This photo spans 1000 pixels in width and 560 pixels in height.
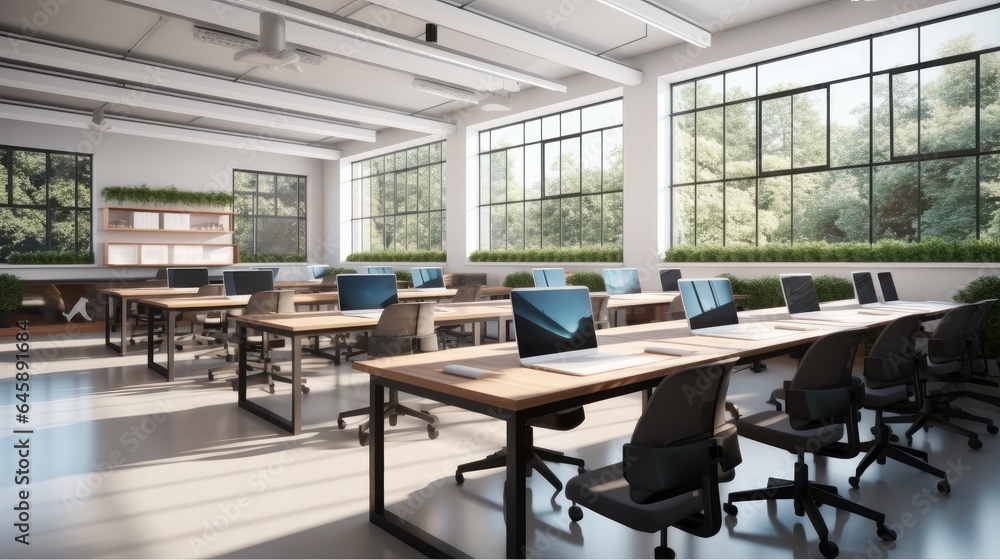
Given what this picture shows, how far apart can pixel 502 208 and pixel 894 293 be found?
761cm

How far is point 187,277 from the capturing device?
8.77 m

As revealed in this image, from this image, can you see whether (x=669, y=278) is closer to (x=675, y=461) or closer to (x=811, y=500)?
(x=811, y=500)

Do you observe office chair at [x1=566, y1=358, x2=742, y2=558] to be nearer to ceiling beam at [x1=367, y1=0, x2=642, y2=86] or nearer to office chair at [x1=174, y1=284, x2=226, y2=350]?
ceiling beam at [x1=367, y1=0, x2=642, y2=86]

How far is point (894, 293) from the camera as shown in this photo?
6406 mm

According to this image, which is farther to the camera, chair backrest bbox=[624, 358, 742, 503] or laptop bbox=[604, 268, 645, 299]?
laptop bbox=[604, 268, 645, 299]

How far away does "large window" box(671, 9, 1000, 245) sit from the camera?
23.1ft

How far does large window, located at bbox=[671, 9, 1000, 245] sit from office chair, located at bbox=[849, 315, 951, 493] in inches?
180

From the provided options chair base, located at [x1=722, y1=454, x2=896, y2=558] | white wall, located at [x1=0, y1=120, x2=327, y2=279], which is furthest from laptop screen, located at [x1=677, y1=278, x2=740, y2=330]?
white wall, located at [x1=0, y1=120, x2=327, y2=279]

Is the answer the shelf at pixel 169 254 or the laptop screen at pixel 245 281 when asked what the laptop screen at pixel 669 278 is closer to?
the laptop screen at pixel 245 281

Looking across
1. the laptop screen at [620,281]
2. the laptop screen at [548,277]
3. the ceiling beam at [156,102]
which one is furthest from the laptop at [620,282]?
the ceiling beam at [156,102]

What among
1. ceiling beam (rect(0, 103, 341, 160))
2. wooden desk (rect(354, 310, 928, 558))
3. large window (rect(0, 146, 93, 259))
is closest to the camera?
wooden desk (rect(354, 310, 928, 558))

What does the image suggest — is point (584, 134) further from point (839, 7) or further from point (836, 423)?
point (836, 423)

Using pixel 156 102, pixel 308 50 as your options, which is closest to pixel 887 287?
pixel 308 50

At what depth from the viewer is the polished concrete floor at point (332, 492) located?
2.54 m
